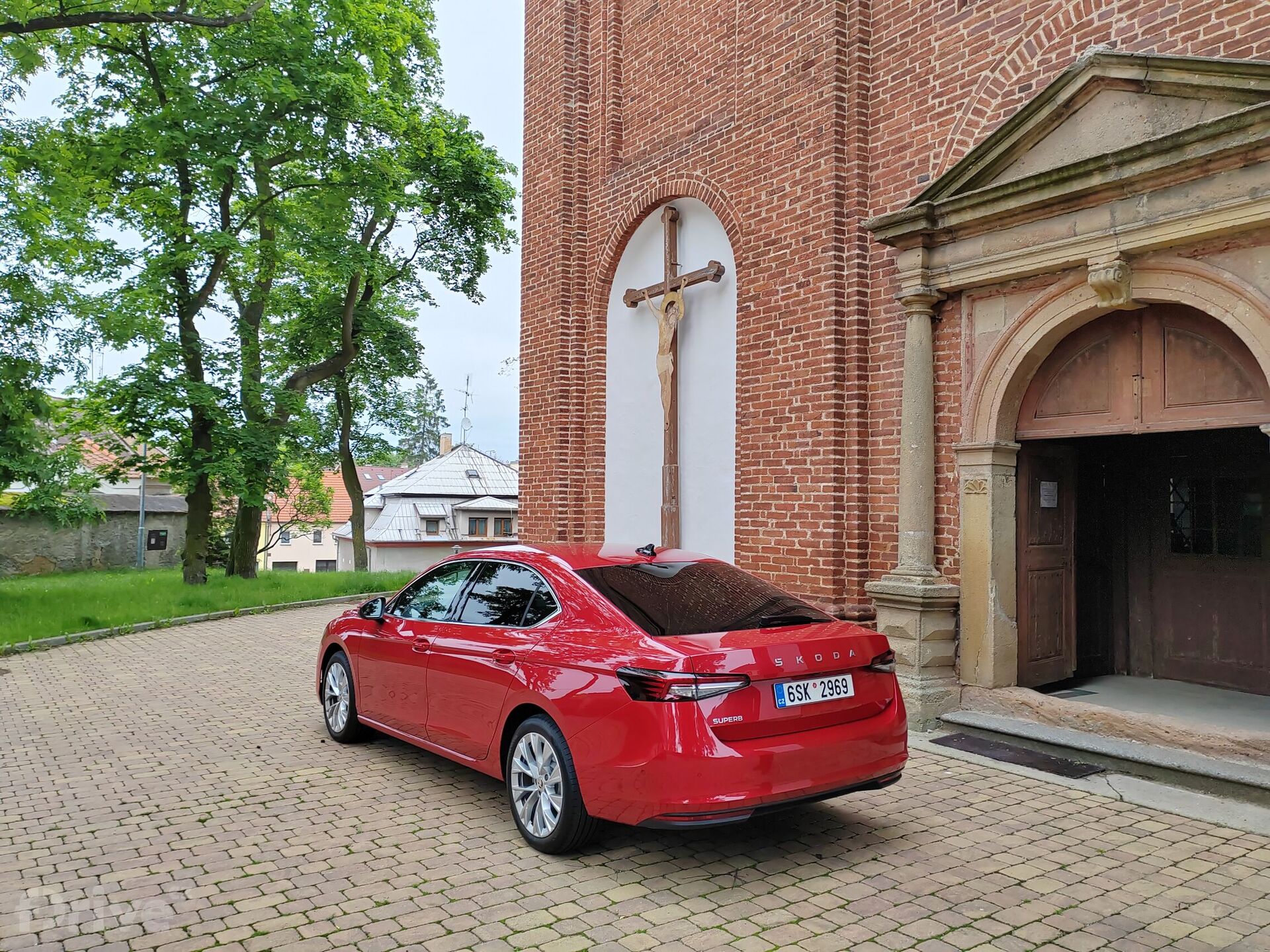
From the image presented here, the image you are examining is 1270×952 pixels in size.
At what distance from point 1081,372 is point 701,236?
448 centimetres

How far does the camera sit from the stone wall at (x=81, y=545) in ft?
95.7

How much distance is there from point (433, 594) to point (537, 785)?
5.77ft

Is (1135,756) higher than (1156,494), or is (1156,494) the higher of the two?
(1156,494)

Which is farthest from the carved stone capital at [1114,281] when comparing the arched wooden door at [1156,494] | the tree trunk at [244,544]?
the tree trunk at [244,544]

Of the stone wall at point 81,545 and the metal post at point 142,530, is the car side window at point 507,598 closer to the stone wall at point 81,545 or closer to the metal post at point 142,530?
the stone wall at point 81,545

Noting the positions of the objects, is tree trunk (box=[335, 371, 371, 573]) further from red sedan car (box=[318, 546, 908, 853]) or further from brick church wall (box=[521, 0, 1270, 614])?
red sedan car (box=[318, 546, 908, 853])

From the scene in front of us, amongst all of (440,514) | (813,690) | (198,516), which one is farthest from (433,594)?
(440,514)

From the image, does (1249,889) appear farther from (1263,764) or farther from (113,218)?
(113,218)

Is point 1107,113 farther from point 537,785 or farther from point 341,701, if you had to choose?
point 341,701

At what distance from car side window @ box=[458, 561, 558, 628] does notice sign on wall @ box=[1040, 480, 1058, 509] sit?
14.6 ft

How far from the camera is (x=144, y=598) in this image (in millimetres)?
15102

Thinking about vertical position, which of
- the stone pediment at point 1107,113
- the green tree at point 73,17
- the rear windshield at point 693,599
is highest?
the green tree at point 73,17

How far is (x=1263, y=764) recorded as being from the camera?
17.4 ft

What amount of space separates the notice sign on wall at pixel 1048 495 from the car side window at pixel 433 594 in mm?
4593
